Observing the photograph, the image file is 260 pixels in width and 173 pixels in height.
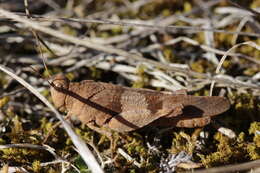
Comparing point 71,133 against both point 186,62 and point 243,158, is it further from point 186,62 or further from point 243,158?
point 186,62

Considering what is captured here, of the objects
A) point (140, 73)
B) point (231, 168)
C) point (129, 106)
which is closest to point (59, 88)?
point (129, 106)

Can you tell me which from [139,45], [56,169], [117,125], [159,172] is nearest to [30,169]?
[56,169]

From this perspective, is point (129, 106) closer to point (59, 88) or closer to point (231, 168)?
point (59, 88)

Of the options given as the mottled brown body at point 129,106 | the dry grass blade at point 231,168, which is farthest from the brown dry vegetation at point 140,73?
the mottled brown body at point 129,106

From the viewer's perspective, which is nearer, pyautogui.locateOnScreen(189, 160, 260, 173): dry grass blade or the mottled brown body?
pyautogui.locateOnScreen(189, 160, 260, 173): dry grass blade

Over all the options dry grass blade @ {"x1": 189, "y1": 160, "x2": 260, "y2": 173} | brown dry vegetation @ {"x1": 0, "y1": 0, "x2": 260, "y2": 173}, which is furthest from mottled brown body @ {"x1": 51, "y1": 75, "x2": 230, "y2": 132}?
dry grass blade @ {"x1": 189, "y1": 160, "x2": 260, "y2": 173}

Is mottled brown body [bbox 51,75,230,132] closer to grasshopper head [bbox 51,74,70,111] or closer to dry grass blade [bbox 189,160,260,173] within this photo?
grasshopper head [bbox 51,74,70,111]
